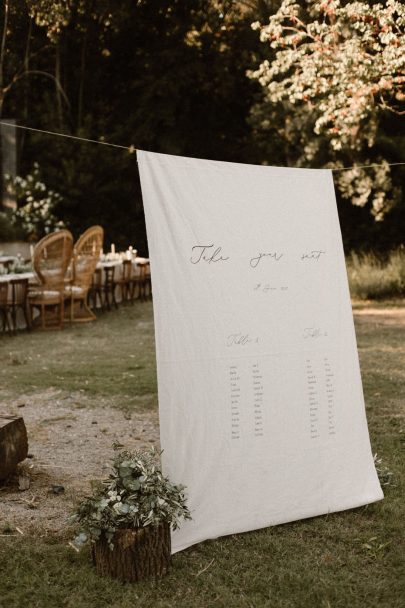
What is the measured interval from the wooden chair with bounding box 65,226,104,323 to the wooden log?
23.1 ft

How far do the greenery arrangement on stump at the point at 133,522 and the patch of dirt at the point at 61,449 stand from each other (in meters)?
0.16

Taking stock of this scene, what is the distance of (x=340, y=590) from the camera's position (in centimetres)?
309

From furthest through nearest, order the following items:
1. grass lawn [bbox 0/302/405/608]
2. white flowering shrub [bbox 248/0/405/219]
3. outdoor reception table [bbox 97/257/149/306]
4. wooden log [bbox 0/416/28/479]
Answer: outdoor reception table [bbox 97/257/149/306], white flowering shrub [bbox 248/0/405/219], wooden log [bbox 0/416/28/479], grass lawn [bbox 0/302/405/608]

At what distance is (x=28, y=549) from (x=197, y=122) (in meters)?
19.8

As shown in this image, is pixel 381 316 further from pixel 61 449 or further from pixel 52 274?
pixel 61 449

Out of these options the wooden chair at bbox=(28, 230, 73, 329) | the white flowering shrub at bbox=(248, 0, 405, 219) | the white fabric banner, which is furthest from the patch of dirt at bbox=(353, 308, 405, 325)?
the white fabric banner

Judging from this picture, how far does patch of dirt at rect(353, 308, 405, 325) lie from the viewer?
37.6 feet

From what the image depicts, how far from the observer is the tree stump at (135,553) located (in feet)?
10.2

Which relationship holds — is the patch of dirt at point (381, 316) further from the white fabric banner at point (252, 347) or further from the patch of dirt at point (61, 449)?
the white fabric banner at point (252, 347)

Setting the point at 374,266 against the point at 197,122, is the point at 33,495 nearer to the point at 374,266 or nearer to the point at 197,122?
the point at 374,266

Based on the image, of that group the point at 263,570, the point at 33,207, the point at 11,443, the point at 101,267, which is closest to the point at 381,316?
the point at 101,267

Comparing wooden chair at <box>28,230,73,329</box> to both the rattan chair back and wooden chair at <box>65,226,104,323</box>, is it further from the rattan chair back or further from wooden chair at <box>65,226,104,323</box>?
wooden chair at <box>65,226,104,323</box>

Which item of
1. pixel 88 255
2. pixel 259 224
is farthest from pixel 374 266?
pixel 259 224

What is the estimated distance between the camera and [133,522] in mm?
3092
